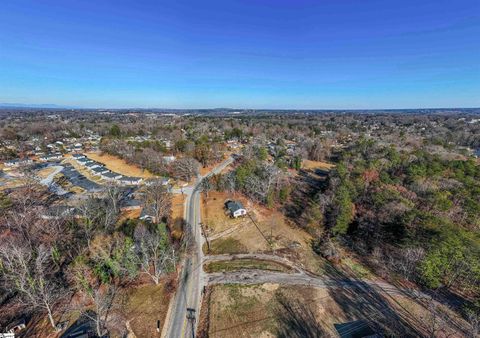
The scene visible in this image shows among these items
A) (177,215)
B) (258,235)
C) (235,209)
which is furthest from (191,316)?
(177,215)

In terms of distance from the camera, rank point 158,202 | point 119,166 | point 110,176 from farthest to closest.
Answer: point 119,166, point 110,176, point 158,202

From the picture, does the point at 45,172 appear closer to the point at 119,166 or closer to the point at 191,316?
the point at 119,166

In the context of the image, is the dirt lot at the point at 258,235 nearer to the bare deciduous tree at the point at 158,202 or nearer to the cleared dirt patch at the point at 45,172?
the bare deciduous tree at the point at 158,202

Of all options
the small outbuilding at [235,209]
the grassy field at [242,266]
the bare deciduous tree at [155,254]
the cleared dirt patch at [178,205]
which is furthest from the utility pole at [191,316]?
the cleared dirt patch at [178,205]

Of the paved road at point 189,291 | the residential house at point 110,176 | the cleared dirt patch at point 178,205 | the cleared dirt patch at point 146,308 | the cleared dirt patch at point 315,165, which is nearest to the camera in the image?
the cleared dirt patch at point 146,308

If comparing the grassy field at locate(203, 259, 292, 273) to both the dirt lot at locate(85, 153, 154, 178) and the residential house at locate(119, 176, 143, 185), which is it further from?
the dirt lot at locate(85, 153, 154, 178)

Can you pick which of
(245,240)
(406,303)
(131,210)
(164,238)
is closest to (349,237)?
(406,303)
